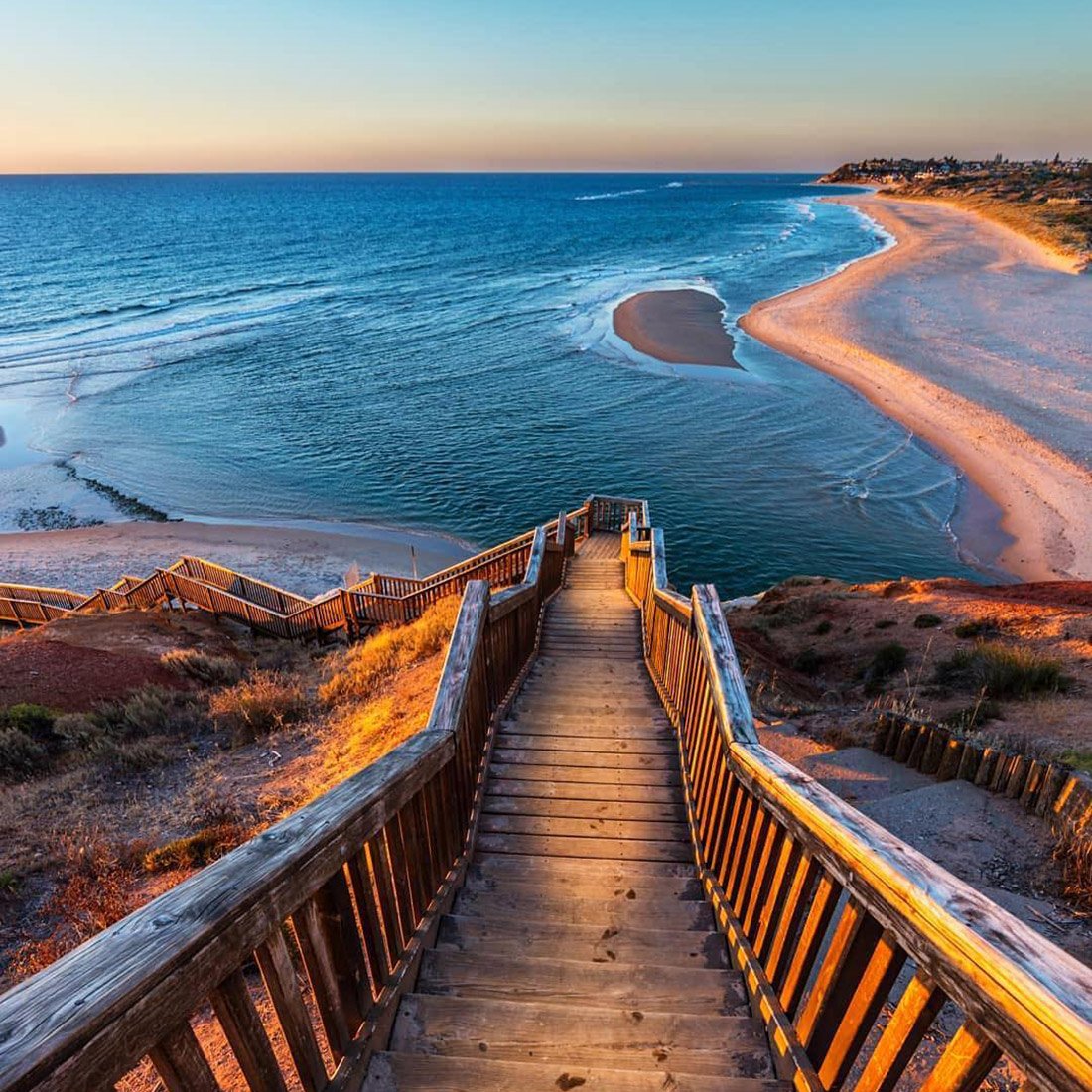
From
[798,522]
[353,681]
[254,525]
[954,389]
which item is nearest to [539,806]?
[353,681]

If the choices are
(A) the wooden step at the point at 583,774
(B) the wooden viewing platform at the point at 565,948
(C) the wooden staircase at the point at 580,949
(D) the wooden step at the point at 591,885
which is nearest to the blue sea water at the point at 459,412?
(A) the wooden step at the point at 583,774

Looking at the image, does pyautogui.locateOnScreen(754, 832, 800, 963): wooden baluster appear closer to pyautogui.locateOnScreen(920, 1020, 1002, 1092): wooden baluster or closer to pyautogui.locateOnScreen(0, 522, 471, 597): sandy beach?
pyautogui.locateOnScreen(920, 1020, 1002, 1092): wooden baluster

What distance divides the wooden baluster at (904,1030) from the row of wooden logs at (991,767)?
12.6 ft

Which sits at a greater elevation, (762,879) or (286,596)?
(762,879)

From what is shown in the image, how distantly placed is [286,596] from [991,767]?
14.3m

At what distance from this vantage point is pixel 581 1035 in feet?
8.38

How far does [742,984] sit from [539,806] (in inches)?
74.3

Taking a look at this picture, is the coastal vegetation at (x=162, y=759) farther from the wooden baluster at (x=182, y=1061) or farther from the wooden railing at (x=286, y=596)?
the wooden baluster at (x=182, y=1061)

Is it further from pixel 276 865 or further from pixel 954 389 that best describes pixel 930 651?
pixel 954 389

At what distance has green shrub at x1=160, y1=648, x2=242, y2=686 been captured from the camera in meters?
11.2

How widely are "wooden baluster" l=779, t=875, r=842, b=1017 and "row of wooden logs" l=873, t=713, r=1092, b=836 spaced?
346 centimetres

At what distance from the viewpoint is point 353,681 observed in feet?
30.5

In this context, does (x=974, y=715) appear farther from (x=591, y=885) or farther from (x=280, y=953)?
(x=280, y=953)

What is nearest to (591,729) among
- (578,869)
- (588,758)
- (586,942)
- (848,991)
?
(588,758)
